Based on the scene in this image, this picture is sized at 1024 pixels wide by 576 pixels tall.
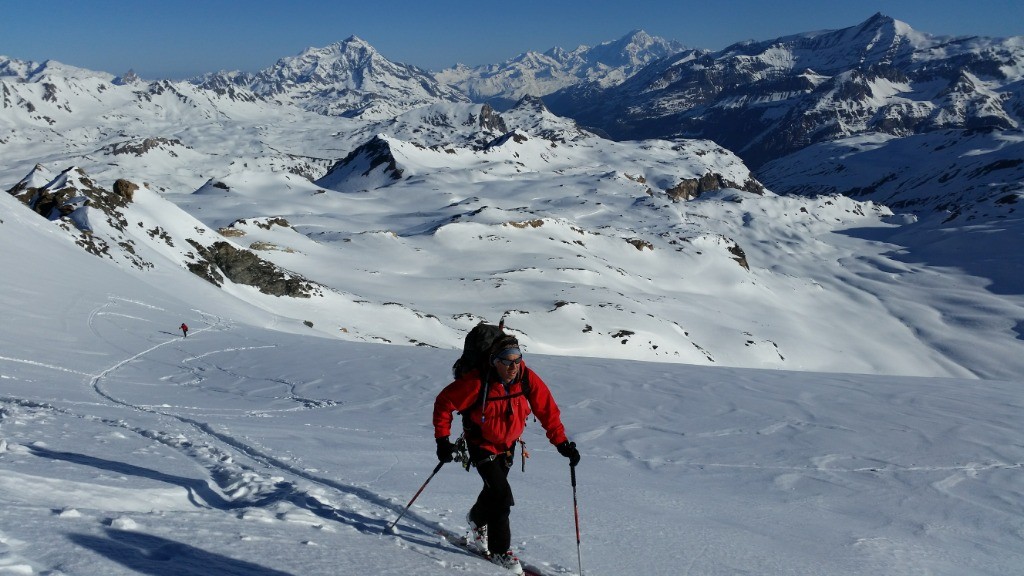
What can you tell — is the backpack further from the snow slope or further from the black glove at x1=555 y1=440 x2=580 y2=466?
the snow slope

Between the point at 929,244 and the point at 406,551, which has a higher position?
the point at 929,244

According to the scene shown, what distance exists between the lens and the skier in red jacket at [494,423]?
18.4ft

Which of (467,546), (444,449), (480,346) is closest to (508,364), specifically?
(480,346)

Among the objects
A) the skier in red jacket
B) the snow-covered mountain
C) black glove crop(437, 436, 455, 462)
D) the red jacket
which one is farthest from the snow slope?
the snow-covered mountain

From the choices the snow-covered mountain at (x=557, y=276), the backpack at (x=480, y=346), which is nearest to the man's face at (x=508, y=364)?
the backpack at (x=480, y=346)

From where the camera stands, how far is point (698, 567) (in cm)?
565

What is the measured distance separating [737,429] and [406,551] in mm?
7777

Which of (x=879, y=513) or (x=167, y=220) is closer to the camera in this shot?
(x=879, y=513)

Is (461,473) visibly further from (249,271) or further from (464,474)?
(249,271)

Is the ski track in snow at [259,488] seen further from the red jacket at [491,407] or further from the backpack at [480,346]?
the backpack at [480,346]

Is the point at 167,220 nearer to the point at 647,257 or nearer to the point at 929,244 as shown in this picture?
the point at 647,257

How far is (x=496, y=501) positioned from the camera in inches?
225

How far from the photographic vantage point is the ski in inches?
221

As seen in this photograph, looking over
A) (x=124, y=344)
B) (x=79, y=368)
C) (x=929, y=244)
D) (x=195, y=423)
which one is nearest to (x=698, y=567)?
(x=195, y=423)
